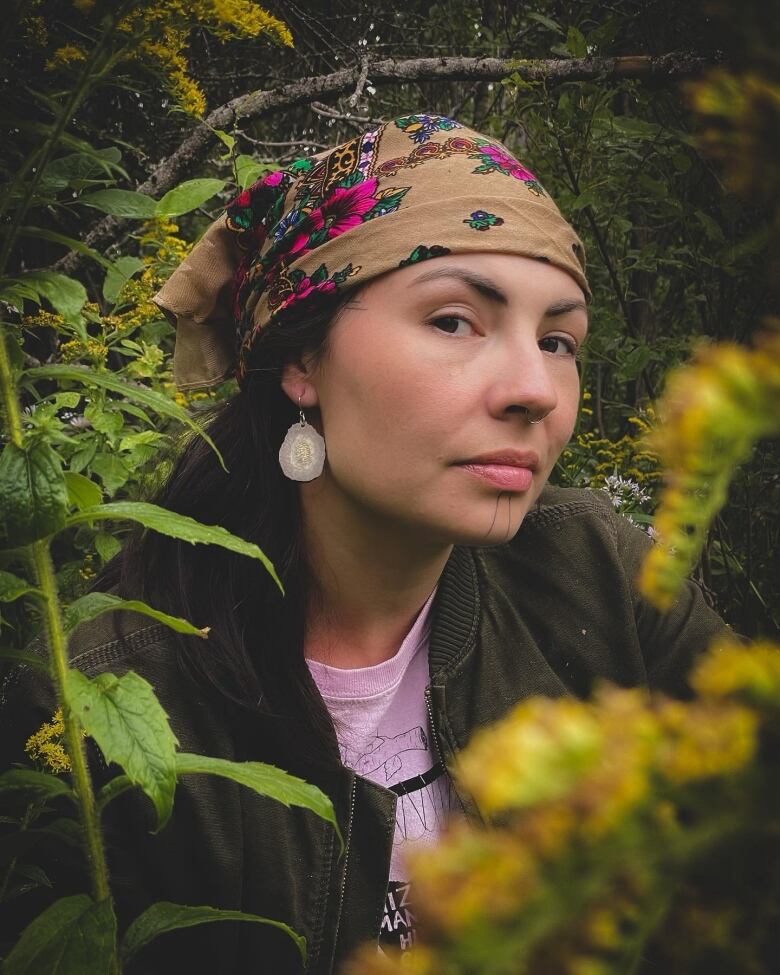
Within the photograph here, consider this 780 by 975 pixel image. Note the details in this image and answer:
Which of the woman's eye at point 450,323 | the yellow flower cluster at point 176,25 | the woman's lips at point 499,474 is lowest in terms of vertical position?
the woman's lips at point 499,474

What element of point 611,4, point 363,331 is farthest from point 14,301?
point 611,4

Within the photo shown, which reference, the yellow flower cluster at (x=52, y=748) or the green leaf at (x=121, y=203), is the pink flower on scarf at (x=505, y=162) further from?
the yellow flower cluster at (x=52, y=748)

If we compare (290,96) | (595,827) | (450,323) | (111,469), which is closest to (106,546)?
(111,469)

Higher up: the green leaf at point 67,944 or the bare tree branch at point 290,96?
the bare tree branch at point 290,96

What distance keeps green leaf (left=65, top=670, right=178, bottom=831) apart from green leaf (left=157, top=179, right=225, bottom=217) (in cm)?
98

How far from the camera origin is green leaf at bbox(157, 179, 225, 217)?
1.63 meters

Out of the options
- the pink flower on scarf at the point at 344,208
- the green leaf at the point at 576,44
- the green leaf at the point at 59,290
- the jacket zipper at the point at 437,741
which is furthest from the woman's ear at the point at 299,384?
the green leaf at the point at 576,44

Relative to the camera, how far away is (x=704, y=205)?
2668mm

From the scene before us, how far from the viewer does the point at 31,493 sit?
33.8 inches

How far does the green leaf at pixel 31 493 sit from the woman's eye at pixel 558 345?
1.08 meters

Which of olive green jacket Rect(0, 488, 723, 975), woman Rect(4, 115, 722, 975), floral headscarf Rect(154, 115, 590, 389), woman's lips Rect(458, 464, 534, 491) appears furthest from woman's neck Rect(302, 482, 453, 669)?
floral headscarf Rect(154, 115, 590, 389)

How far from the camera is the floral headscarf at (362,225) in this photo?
1.65 metres

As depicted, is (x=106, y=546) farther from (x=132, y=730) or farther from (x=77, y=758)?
(x=132, y=730)

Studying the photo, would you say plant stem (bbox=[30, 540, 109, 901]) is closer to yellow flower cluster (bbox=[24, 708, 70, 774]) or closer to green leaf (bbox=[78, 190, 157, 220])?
yellow flower cluster (bbox=[24, 708, 70, 774])
